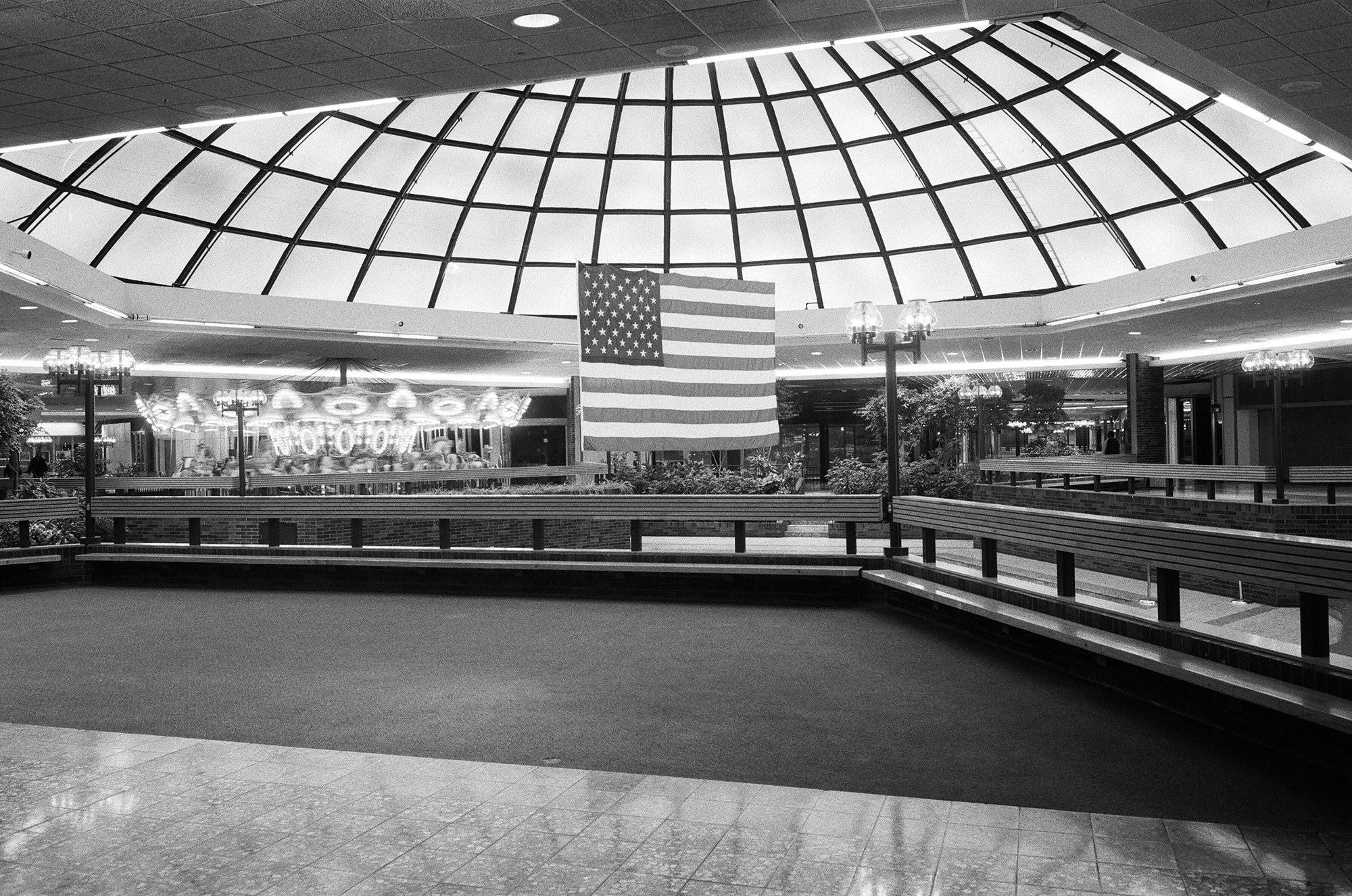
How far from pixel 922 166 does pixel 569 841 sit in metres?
17.6

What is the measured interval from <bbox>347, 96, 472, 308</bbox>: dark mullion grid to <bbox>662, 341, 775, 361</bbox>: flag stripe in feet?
32.6

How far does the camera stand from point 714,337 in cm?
1049

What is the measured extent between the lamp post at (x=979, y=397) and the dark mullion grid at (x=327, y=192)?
14.9 metres

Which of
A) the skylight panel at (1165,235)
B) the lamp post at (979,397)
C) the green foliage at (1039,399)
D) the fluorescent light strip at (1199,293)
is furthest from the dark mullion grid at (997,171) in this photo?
the green foliage at (1039,399)

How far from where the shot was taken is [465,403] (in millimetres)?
24125

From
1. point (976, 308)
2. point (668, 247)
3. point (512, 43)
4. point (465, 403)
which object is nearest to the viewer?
point (512, 43)

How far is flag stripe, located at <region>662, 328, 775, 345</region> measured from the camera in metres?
10.2

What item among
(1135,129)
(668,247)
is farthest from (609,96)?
(1135,129)

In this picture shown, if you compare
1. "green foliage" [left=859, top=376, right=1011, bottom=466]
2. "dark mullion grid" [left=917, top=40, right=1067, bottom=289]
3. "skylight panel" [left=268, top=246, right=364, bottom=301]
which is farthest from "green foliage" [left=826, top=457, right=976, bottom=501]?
"skylight panel" [left=268, top=246, right=364, bottom=301]

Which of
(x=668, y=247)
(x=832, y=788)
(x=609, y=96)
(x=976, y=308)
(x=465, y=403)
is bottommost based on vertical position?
(x=832, y=788)

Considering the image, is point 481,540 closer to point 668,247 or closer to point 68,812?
point 68,812

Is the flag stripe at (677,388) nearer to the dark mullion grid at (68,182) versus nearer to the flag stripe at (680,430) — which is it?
the flag stripe at (680,430)

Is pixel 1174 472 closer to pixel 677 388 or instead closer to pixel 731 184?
pixel 731 184

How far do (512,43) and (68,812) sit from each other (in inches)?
161
